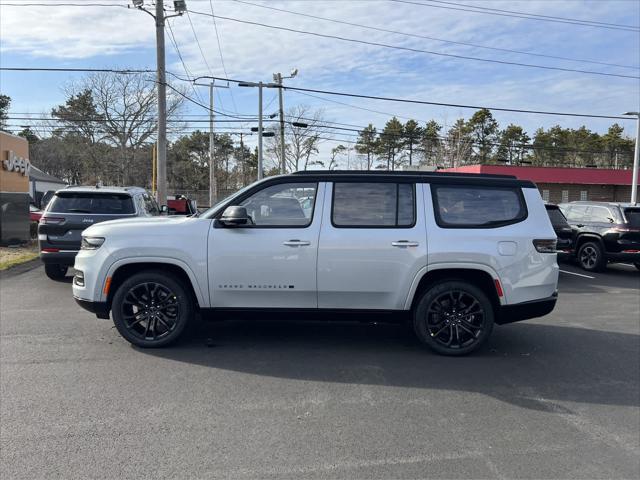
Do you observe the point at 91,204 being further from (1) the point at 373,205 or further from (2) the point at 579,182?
(2) the point at 579,182

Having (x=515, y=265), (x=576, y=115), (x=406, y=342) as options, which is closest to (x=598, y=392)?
(x=515, y=265)

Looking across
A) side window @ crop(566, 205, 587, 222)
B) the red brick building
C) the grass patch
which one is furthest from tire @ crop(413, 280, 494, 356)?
the red brick building

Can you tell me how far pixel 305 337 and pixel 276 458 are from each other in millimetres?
2811

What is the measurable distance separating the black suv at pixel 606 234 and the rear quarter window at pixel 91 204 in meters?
11.2

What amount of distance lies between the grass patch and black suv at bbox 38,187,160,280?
2.74 m

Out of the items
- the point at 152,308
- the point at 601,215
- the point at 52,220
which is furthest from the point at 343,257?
the point at 601,215

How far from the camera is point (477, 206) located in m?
5.55

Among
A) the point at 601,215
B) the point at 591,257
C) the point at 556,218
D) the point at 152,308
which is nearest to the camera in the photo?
the point at 152,308

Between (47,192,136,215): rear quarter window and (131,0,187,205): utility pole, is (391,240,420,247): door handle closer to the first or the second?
(47,192,136,215): rear quarter window

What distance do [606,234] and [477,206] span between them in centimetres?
915

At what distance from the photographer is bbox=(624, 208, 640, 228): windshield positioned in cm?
1262

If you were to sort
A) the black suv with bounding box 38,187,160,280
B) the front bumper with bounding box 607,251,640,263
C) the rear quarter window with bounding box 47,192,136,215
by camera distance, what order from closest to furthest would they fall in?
the black suv with bounding box 38,187,160,280
the rear quarter window with bounding box 47,192,136,215
the front bumper with bounding box 607,251,640,263

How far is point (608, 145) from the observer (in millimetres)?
68688

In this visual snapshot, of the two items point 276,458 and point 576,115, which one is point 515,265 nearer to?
point 276,458
